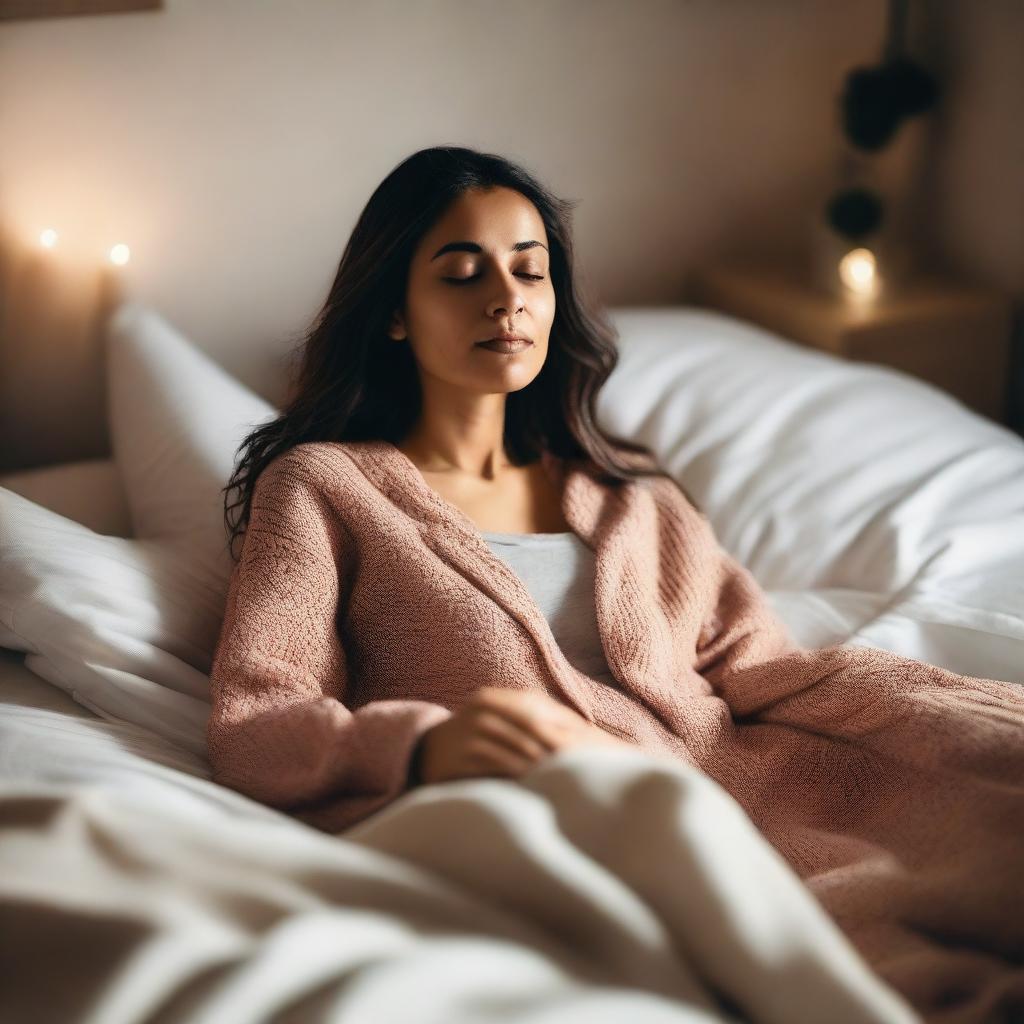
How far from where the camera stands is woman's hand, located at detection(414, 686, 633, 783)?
3.06ft

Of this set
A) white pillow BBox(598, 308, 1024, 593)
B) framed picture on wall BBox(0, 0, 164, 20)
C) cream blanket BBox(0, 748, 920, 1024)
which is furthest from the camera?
framed picture on wall BBox(0, 0, 164, 20)

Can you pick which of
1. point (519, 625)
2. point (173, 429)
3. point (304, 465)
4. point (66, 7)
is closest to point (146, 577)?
point (304, 465)

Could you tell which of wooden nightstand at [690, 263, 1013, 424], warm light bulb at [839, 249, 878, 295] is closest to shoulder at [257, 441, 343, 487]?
wooden nightstand at [690, 263, 1013, 424]

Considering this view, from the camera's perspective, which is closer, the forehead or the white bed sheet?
the white bed sheet

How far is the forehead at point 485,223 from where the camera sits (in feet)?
4.14

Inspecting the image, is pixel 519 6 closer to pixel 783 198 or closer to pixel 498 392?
pixel 783 198

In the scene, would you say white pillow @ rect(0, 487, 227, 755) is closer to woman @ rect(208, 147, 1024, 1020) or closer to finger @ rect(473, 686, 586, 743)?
woman @ rect(208, 147, 1024, 1020)

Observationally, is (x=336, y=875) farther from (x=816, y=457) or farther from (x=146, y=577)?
(x=816, y=457)

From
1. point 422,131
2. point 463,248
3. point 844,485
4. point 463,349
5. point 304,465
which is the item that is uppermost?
point 422,131

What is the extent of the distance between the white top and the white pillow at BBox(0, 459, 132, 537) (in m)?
0.71

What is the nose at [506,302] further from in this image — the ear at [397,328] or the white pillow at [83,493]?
the white pillow at [83,493]

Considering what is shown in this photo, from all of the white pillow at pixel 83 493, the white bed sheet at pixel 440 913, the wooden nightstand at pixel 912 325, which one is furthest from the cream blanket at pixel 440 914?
the wooden nightstand at pixel 912 325

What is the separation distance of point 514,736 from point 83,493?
3.73 ft

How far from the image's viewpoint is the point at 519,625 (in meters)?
1.21
